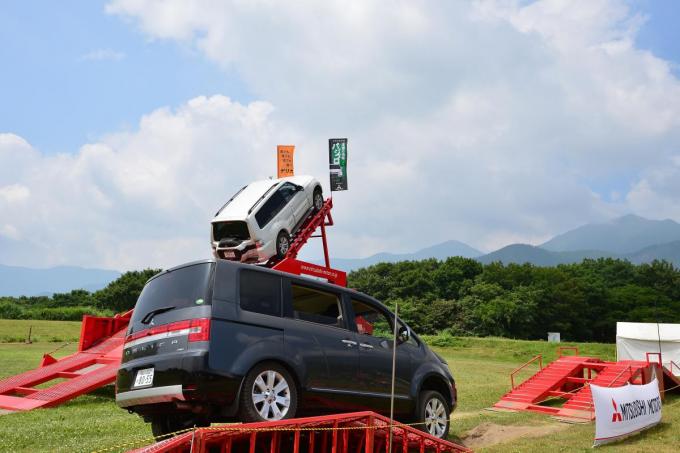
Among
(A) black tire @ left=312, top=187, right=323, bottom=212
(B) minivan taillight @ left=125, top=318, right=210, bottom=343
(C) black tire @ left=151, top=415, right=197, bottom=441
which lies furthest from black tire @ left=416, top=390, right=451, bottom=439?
(A) black tire @ left=312, top=187, right=323, bottom=212

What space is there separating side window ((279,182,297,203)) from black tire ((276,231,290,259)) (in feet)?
3.18

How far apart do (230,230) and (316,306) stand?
820 centimetres

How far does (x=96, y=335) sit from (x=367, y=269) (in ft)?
244

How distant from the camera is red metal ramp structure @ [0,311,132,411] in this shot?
12.1 m

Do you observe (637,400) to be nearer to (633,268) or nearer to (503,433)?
(503,433)

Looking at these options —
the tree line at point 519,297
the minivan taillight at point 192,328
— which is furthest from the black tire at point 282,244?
the tree line at point 519,297

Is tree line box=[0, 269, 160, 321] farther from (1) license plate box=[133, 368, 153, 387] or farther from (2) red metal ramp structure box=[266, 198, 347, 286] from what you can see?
(1) license plate box=[133, 368, 153, 387]

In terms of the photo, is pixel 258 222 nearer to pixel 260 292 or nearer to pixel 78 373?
pixel 78 373

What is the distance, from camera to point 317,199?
56.8 ft

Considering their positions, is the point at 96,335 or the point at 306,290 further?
the point at 96,335

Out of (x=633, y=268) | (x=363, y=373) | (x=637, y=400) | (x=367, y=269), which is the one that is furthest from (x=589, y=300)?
(x=363, y=373)

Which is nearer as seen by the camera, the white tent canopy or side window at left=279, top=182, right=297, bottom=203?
side window at left=279, top=182, right=297, bottom=203

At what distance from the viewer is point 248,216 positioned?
14484 mm

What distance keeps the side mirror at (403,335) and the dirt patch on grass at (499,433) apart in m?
2.77
